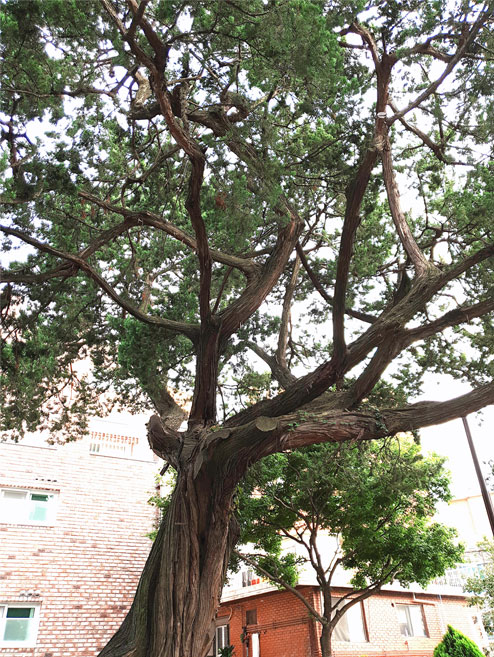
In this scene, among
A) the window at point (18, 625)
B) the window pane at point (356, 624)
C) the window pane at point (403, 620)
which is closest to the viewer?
the window at point (18, 625)

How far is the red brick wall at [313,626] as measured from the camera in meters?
15.6

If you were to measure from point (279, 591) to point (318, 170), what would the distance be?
43.8 feet

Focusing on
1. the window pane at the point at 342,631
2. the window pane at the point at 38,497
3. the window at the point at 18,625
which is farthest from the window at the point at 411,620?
the window pane at the point at 38,497

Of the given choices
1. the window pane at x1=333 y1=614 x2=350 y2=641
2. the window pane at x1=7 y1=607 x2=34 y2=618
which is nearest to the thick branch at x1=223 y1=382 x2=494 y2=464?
the window pane at x1=7 y1=607 x2=34 y2=618

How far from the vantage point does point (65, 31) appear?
619 cm

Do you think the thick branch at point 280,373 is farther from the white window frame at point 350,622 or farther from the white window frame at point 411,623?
the white window frame at point 411,623

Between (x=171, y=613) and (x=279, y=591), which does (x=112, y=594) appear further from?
(x=171, y=613)

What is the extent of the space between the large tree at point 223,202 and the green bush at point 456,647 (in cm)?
932

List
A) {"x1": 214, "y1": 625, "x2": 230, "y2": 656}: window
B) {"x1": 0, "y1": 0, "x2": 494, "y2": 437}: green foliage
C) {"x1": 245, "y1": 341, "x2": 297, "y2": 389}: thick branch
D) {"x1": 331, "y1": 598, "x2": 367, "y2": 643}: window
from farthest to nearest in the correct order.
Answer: {"x1": 214, "y1": 625, "x2": 230, "y2": 656}: window → {"x1": 331, "y1": 598, "x2": 367, "y2": 643}: window → {"x1": 245, "y1": 341, "x2": 297, "y2": 389}: thick branch → {"x1": 0, "y1": 0, "x2": 494, "y2": 437}: green foliage

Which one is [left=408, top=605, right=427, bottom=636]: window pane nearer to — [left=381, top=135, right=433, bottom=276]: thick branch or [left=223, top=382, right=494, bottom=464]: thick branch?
[left=223, top=382, right=494, bottom=464]: thick branch

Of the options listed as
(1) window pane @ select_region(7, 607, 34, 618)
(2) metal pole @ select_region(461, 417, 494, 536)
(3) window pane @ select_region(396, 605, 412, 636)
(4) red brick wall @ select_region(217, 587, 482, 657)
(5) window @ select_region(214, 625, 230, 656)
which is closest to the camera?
(2) metal pole @ select_region(461, 417, 494, 536)

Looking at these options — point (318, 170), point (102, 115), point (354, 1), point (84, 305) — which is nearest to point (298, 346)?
point (84, 305)

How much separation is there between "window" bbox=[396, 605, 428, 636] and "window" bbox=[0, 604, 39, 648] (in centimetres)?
1105

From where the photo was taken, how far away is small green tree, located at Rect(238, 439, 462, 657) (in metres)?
11.7
